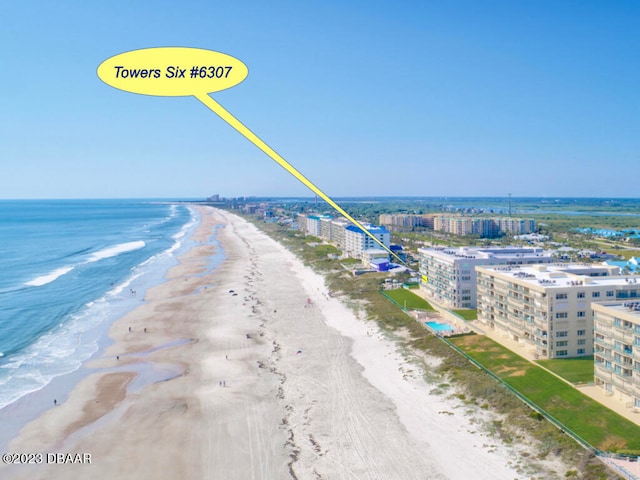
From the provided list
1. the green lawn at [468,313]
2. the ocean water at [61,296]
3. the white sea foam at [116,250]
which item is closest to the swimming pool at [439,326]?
the green lawn at [468,313]

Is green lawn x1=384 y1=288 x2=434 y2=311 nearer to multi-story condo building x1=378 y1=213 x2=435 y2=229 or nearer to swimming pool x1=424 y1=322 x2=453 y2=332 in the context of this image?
swimming pool x1=424 y1=322 x2=453 y2=332

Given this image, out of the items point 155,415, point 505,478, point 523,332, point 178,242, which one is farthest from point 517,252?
point 178,242

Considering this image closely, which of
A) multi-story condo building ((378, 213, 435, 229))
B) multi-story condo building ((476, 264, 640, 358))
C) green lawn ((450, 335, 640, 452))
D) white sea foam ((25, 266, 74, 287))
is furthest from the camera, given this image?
multi-story condo building ((378, 213, 435, 229))

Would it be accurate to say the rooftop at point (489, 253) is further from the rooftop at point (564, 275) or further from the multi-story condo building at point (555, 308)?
the multi-story condo building at point (555, 308)

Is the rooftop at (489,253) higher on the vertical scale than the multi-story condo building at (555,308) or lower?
higher

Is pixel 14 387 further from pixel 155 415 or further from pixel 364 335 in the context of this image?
pixel 364 335

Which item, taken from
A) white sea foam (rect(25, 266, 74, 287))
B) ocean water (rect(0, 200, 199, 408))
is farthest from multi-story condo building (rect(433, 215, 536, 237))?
white sea foam (rect(25, 266, 74, 287))
